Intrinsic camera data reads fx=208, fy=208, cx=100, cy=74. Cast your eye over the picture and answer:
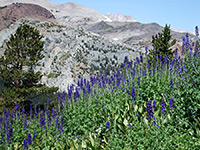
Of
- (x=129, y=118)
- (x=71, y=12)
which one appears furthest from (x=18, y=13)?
(x=71, y=12)

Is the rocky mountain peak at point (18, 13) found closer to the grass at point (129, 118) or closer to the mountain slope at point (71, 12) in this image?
the grass at point (129, 118)

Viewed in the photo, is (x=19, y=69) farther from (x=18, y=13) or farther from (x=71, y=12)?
(x=71, y=12)

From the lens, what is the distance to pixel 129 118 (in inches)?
228

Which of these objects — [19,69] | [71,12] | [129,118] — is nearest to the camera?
[129,118]

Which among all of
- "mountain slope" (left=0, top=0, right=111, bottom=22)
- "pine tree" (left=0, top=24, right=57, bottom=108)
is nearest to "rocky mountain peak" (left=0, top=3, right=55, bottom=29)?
"pine tree" (left=0, top=24, right=57, bottom=108)

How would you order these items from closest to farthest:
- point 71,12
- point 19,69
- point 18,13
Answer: point 19,69 → point 18,13 → point 71,12

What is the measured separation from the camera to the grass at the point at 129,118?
4289 mm

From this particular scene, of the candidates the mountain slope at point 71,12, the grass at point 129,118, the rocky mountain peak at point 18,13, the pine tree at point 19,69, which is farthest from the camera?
the mountain slope at point 71,12

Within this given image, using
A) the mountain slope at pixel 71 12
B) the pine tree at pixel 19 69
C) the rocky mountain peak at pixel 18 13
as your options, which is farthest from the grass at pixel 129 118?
the mountain slope at pixel 71 12

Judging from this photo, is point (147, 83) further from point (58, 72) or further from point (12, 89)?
point (58, 72)

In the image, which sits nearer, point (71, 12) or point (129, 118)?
point (129, 118)

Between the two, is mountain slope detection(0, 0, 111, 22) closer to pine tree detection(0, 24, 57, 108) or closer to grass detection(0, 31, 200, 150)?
pine tree detection(0, 24, 57, 108)

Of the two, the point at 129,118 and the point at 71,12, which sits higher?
the point at 71,12

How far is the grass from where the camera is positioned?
14.1 feet
